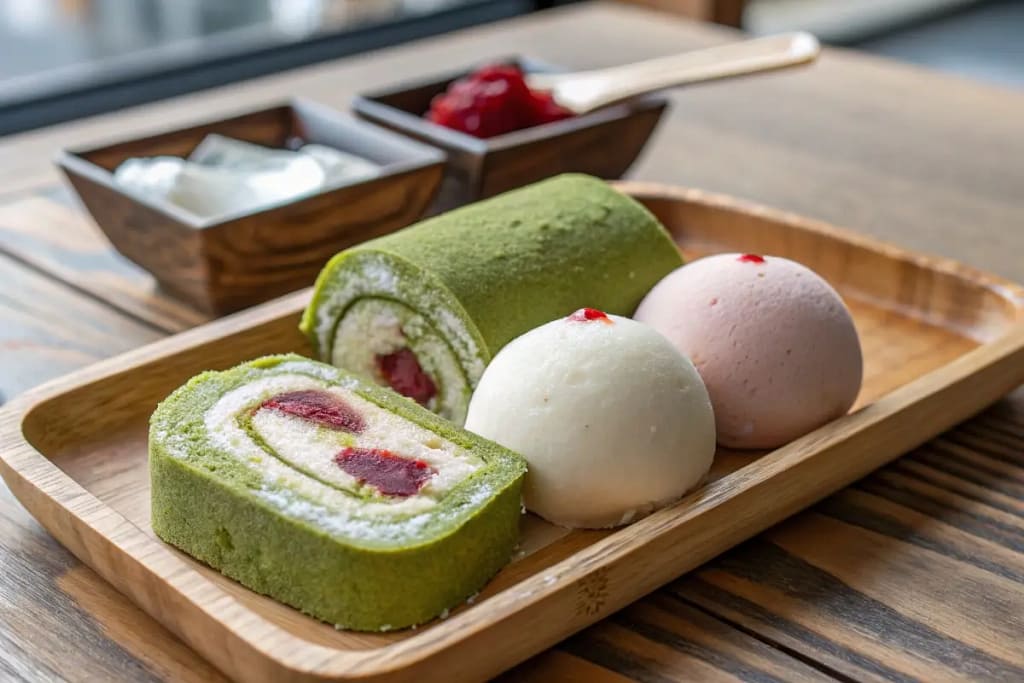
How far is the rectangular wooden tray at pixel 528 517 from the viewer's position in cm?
65

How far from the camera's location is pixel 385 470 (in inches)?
29.6

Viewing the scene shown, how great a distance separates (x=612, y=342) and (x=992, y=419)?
36cm

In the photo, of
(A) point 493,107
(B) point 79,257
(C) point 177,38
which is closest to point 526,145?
(A) point 493,107

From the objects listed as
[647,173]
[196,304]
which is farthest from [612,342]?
[647,173]

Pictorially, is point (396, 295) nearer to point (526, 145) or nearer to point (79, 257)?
point (526, 145)

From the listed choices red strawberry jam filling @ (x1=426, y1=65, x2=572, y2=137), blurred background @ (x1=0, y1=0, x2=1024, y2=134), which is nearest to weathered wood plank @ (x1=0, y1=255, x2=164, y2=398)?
red strawberry jam filling @ (x1=426, y1=65, x2=572, y2=137)

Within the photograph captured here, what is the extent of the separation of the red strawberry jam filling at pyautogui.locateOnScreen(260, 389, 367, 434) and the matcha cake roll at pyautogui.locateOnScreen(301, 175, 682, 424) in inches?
4.7

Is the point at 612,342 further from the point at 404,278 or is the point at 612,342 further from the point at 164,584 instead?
the point at 164,584

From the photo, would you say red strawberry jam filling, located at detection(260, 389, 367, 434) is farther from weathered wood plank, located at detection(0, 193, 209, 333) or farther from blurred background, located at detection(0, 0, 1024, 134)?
blurred background, located at detection(0, 0, 1024, 134)

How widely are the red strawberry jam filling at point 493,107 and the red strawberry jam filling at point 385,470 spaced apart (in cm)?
60

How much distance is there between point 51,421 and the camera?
89 cm

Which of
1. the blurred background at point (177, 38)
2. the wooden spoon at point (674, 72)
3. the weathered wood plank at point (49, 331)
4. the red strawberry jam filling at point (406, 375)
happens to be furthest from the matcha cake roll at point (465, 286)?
the blurred background at point (177, 38)

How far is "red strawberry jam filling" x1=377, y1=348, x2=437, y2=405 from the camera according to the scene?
0.94 m

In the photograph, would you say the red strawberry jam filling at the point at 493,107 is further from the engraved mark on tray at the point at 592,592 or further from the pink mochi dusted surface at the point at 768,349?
the engraved mark on tray at the point at 592,592
